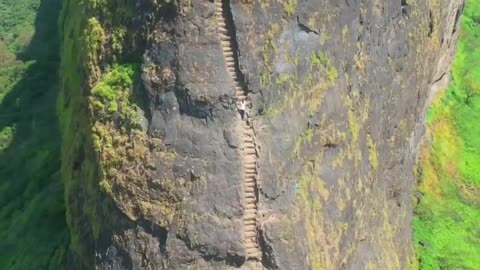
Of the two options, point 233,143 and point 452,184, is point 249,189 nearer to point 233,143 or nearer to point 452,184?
point 233,143

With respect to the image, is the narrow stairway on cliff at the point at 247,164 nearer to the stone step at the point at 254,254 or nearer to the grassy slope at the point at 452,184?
the stone step at the point at 254,254

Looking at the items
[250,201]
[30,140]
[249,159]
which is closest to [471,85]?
[249,159]

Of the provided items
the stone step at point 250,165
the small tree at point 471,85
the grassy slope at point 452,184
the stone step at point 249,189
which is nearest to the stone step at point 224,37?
the stone step at point 250,165

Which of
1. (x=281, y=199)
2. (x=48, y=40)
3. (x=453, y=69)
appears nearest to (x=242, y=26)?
(x=281, y=199)

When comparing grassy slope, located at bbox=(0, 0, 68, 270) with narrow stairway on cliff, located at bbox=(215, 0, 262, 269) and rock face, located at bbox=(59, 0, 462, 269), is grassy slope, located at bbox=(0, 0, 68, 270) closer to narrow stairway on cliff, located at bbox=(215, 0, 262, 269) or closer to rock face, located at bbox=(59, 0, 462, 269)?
rock face, located at bbox=(59, 0, 462, 269)

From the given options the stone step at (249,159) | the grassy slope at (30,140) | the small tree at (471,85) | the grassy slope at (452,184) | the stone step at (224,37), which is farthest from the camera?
the small tree at (471,85)

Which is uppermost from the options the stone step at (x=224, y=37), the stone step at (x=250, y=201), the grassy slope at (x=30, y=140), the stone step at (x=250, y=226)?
Result: the stone step at (x=224, y=37)


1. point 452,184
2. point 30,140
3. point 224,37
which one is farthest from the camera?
point 30,140

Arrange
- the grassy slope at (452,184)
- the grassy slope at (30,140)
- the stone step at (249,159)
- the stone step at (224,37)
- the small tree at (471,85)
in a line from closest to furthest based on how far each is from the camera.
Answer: the stone step at (224,37), the stone step at (249,159), the grassy slope at (30,140), the grassy slope at (452,184), the small tree at (471,85)
